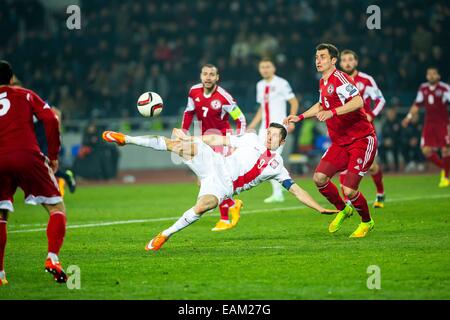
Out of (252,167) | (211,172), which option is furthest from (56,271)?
(252,167)

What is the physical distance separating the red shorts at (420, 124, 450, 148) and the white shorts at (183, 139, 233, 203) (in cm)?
1026

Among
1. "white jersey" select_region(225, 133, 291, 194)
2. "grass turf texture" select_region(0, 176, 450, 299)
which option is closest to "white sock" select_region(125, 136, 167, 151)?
"white jersey" select_region(225, 133, 291, 194)

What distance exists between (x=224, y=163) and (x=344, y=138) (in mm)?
1855

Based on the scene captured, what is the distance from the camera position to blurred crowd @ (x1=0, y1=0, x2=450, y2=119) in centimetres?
2950

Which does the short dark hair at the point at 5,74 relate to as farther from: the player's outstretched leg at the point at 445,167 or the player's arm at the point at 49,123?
the player's outstretched leg at the point at 445,167

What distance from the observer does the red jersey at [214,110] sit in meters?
14.3

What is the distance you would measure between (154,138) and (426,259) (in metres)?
3.81

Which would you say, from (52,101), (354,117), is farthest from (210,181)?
(52,101)

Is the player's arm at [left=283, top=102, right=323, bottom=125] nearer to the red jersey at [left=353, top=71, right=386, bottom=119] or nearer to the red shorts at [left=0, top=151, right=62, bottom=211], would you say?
the red jersey at [left=353, top=71, right=386, bottom=119]

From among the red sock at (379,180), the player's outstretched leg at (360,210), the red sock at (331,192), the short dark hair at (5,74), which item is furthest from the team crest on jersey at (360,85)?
the short dark hair at (5,74)

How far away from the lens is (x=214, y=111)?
14.3 metres

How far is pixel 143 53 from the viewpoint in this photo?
31.3m

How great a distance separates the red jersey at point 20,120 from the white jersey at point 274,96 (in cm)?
910

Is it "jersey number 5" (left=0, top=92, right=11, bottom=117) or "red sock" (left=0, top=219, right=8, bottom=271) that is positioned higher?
"jersey number 5" (left=0, top=92, right=11, bottom=117)
